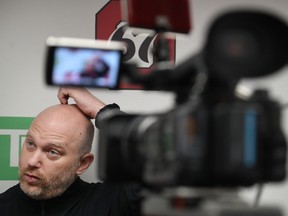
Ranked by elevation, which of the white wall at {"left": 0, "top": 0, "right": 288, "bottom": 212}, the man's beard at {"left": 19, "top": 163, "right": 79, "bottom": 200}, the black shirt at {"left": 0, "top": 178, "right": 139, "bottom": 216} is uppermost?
the white wall at {"left": 0, "top": 0, "right": 288, "bottom": 212}

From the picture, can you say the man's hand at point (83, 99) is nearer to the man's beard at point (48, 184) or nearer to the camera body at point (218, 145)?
the man's beard at point (48, 184)

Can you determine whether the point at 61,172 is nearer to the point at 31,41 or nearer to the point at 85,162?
the point at 85,162

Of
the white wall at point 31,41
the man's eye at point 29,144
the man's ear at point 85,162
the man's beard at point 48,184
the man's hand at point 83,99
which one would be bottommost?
the man's beard at point 48,184

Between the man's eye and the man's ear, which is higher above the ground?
the man's eye

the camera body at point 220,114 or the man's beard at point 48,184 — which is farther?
the man's beard at point 48,184

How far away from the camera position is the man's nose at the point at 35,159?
1.88 m

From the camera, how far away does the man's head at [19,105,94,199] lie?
1.89 meters

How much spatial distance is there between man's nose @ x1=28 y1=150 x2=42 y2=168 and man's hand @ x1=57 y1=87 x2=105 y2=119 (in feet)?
0.73

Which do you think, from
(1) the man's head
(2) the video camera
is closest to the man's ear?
(1) the man's head

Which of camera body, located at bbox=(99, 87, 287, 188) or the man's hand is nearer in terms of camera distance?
camera body, located at bbox=(99, 87, 287, 188)

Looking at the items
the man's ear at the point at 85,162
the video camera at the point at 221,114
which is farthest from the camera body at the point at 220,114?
the man's ear at the point at 85,162

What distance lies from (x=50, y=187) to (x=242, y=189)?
1.17 metres

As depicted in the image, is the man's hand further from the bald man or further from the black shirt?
the black shirt

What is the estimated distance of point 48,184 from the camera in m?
1.91
